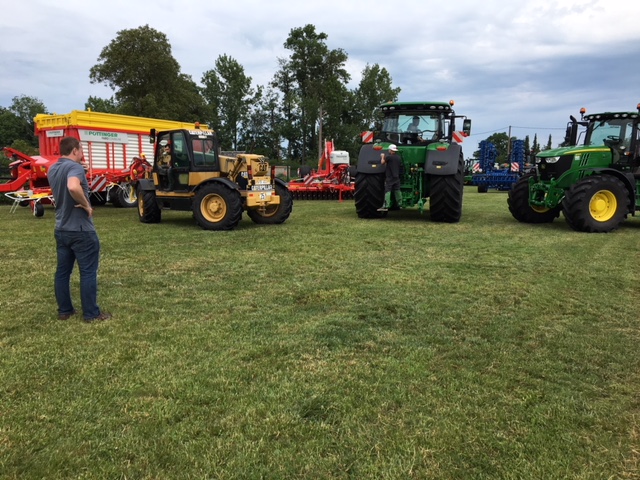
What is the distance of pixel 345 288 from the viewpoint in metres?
5.06

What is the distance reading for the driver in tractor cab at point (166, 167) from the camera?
1003 cm

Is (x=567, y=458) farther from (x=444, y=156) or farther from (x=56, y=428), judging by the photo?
(x=444, y=156)

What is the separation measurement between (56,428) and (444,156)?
9.00 metres

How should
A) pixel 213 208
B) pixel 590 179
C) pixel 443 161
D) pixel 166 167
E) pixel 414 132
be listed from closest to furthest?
pixel 590 179, pixel 213 208, pixel 443 161, pixel 166 167, pixel 414 132

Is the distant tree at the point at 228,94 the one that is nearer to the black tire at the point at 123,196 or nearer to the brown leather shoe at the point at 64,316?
the black tire at the point at 123,196

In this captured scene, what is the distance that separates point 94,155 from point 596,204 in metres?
12.7

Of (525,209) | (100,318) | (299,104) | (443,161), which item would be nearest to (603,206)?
(525,209)

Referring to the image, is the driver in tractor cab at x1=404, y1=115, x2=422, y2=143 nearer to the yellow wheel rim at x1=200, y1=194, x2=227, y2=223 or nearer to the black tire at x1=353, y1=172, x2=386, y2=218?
the black tire at x1=353, y1=172, x2=386, y2=218

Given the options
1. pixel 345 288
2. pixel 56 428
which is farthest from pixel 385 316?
pixel 56 428

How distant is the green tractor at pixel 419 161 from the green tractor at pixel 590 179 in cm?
154

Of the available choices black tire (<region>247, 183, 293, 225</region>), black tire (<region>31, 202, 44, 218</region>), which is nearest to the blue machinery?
black tire (<region>247, 183, 293, 225</region>)

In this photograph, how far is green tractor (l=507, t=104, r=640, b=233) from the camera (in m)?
9.05

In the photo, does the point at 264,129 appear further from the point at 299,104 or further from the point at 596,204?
the point at 596,204

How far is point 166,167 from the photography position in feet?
33.2
